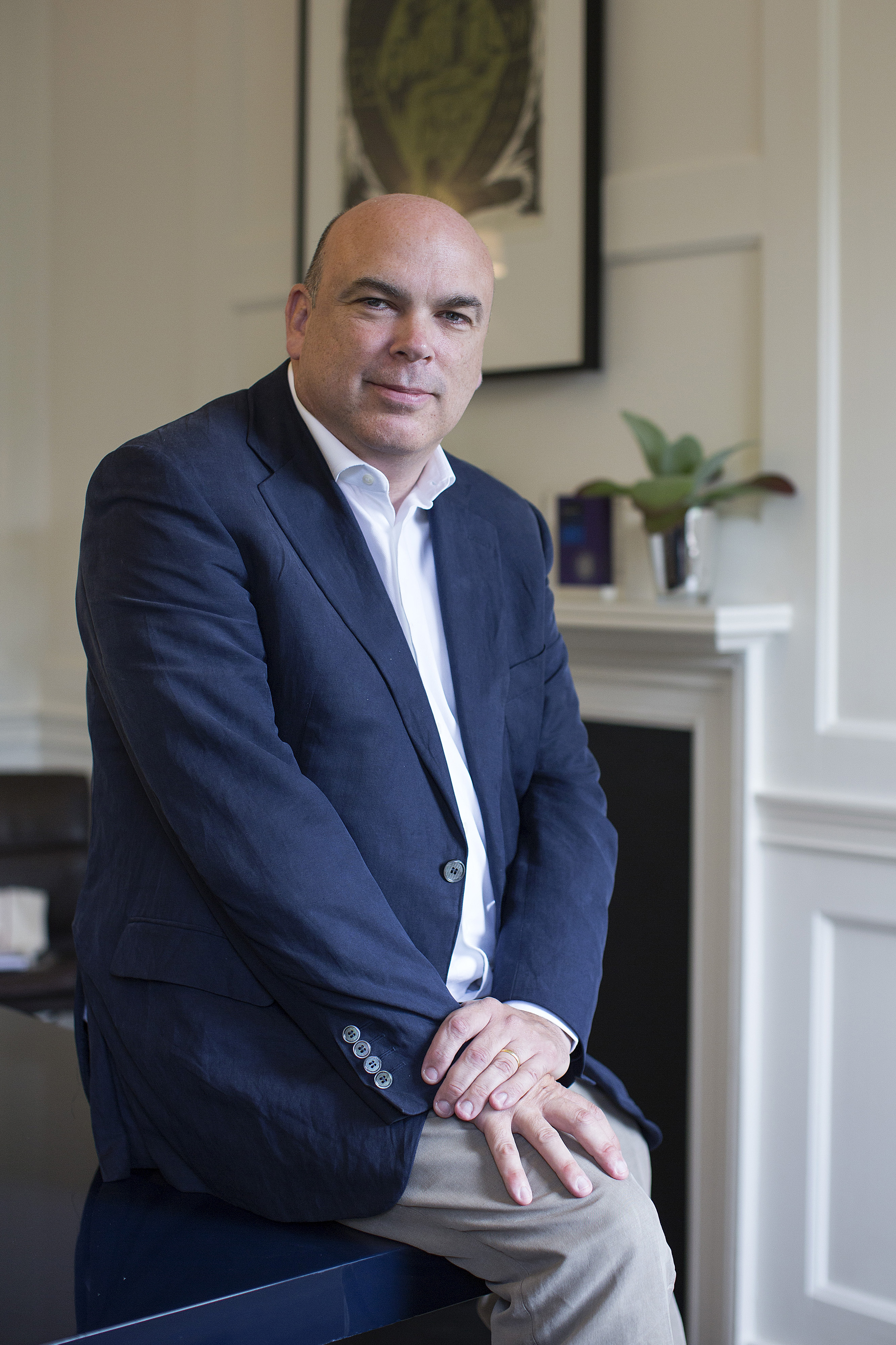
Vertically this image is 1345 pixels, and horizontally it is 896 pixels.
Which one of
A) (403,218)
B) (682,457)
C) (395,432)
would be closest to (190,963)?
(395,432)

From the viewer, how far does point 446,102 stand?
8.86ft

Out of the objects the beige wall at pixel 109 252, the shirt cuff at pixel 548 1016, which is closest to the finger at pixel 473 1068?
the shirt cuff at pixel 548 1016

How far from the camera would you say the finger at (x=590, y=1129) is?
3.91ft

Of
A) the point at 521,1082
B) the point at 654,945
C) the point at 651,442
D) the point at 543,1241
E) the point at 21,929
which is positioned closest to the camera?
the point at 543,1241

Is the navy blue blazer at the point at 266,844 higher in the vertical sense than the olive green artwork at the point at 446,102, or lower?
lower

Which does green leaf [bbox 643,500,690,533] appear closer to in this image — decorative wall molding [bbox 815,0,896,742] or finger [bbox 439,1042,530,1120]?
decorative wall molding [bbox 815,0,896,742]

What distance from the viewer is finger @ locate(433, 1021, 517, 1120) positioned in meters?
1.22

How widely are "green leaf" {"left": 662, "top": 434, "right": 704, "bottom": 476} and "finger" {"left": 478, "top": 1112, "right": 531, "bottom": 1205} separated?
1447 mm

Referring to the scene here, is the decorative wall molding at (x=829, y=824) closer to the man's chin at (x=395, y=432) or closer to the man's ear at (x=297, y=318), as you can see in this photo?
the man's chin at (x=395, y=432)

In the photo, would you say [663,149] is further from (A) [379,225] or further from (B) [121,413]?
(B) [121,413]

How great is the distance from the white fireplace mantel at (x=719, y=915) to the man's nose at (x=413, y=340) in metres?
0.98

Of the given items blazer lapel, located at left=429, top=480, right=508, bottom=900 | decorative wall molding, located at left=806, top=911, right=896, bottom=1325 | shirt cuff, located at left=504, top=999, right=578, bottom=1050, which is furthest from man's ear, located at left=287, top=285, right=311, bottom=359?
decorative wall molding, located at left=806, top=911, right=896, bottom=1325

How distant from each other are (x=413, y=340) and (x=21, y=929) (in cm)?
200

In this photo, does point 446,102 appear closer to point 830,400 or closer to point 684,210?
point 684,210
